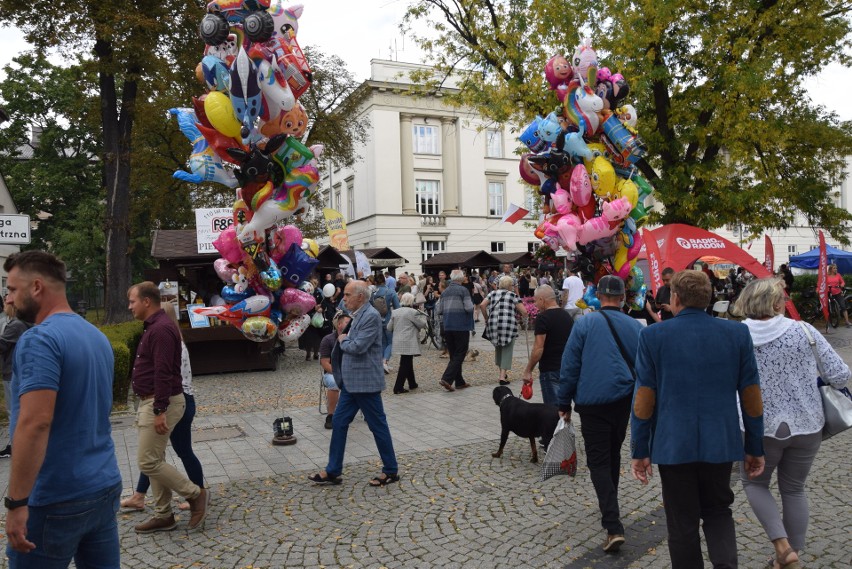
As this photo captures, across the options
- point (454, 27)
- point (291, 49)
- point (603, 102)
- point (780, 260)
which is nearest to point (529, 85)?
point (454, 27)

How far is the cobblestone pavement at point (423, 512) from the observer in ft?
14.3

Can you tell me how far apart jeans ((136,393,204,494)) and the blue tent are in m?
22.1

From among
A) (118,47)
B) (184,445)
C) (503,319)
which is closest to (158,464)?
(184,445)

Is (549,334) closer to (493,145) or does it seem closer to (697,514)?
(697,514)

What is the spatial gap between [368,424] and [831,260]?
21557 mm

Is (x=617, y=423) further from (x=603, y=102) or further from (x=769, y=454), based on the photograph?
(x=603, y=102)

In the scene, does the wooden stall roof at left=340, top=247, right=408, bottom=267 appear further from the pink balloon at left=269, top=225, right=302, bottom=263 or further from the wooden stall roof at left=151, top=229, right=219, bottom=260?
the pink balloon at left=269, top=225, right=302, bottom=263

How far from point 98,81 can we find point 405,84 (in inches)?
940

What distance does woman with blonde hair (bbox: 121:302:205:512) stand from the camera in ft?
17.1

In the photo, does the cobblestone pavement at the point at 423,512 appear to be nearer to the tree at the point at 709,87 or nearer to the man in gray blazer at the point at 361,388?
the man in gray blazer at the point at 361,388

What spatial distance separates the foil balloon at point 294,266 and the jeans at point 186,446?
237 cm

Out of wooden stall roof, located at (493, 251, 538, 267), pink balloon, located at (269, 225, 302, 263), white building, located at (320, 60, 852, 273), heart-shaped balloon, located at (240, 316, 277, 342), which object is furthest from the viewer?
white building, located at (320, 60, 852, 273)

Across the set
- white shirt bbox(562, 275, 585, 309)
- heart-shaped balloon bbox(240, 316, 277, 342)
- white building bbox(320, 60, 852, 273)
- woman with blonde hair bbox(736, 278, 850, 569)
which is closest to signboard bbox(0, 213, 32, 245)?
heart-shaped balloon bbox(240, 316, 277, 342)

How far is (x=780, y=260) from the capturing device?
5044 centimetres
